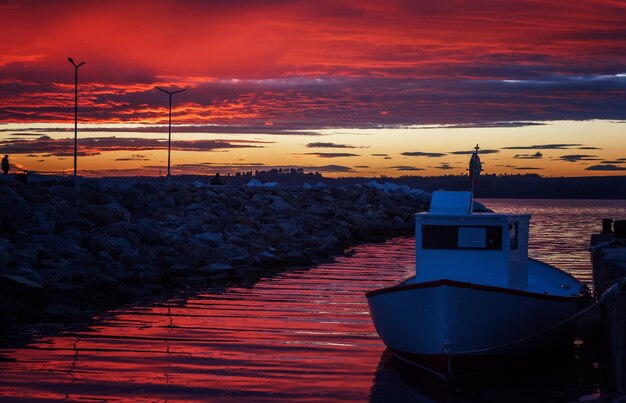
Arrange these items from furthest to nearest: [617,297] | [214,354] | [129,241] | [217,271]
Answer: [129,241]
[217,271]
[214,354]
[617,297]

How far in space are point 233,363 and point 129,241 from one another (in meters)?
14.0

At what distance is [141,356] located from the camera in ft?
54.0

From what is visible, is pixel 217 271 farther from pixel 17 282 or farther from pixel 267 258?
pixel 17 282

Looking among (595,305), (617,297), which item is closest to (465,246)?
(595,305)

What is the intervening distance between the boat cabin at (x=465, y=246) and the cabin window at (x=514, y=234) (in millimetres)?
104

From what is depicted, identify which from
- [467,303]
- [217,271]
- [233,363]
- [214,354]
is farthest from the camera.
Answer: [217,271]

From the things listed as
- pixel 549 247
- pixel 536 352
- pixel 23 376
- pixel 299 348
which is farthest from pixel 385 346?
pixel 549 247

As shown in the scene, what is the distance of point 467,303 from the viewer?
15.3 metres

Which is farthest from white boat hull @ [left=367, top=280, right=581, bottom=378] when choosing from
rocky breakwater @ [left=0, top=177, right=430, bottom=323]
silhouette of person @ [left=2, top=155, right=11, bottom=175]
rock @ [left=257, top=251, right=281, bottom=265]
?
silhouette of person @ [left=2, top=155, right=11, bottom=175]

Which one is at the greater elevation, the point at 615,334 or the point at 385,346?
the point at 615,334

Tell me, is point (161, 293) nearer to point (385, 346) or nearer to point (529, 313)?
point (385, 346)

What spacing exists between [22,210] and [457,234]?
654 inches

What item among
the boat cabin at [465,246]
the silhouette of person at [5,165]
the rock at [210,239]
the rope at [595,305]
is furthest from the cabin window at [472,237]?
the silhouette of person at [5,165]

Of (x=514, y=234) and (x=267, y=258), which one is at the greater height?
(x=514, y=234)
